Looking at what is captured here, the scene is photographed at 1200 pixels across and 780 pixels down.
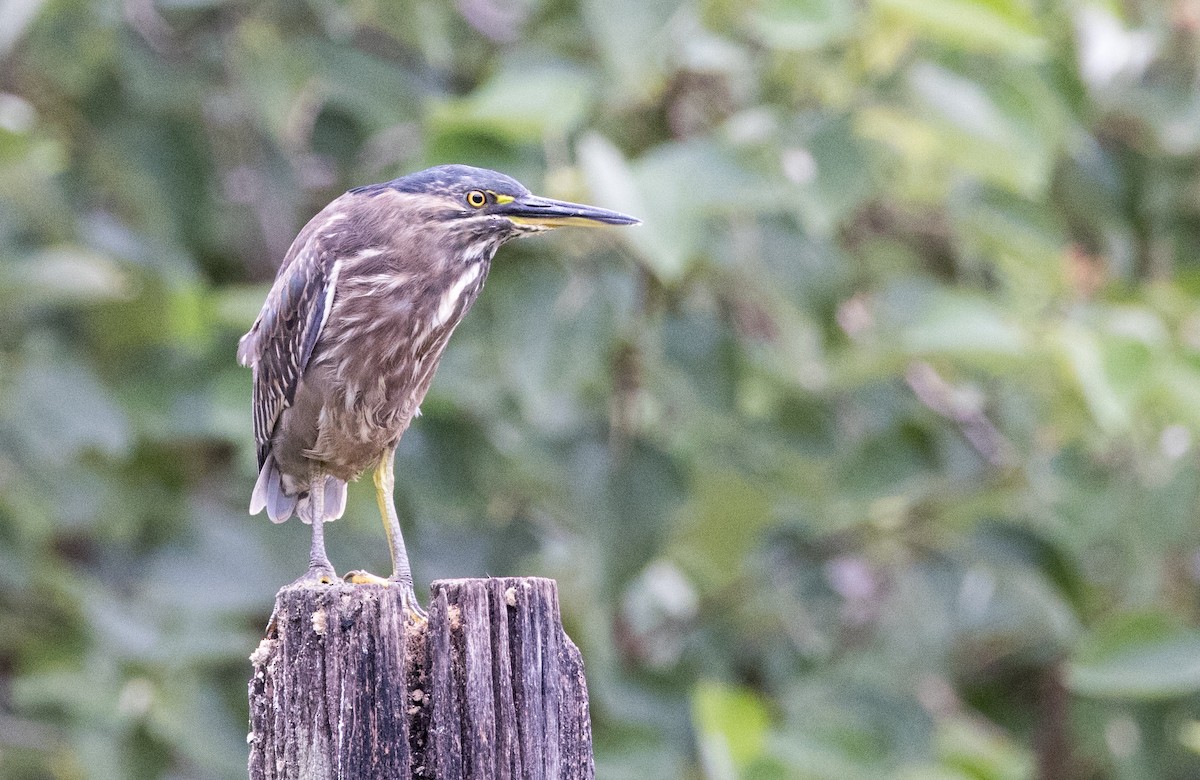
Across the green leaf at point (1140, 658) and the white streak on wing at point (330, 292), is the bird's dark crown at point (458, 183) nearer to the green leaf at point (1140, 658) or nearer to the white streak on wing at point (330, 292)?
the white streak on wing at point (330, 292)

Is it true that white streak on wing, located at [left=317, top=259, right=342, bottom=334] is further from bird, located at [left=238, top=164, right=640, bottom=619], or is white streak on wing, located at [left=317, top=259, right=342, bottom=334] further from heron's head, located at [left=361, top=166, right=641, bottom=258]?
heron's head, located at [left=361, top=166, right=641, bottom=258]

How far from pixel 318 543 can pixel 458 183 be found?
920 millimetres

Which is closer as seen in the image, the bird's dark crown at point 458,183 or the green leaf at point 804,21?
the bird's dark crown at point 458,183

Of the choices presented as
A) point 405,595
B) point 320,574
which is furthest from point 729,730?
point 405,595

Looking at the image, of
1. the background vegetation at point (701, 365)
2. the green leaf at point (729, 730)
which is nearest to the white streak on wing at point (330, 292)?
the background vegetation at point (701, 365)

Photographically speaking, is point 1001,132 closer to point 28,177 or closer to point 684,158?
point 684,158

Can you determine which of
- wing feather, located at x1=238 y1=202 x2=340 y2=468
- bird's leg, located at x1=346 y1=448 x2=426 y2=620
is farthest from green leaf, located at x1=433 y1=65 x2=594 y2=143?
bird's leg, located at x1=346 y1=448 x2=426 y2=620

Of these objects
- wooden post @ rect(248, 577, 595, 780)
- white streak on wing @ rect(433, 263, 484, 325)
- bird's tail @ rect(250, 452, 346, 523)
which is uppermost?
white streak on wing @ rect(433, 263, 484, 325)

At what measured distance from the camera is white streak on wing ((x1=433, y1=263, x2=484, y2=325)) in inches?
138

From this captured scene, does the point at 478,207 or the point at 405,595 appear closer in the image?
the point at 405,595

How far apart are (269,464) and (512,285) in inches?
45.2

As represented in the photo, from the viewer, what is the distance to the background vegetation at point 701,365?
466 centimetres

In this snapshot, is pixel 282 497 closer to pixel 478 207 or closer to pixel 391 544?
pixel 391 544

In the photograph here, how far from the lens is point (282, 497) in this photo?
13.1ft
